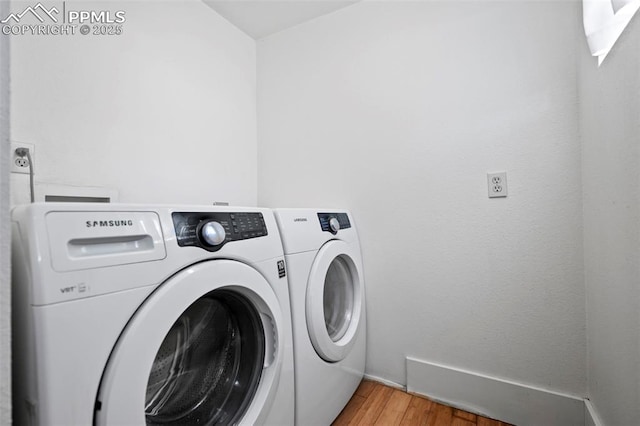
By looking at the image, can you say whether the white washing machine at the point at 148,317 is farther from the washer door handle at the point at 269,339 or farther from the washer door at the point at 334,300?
the washer door at the point at 334,300

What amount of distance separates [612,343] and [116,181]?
1754 millimetres

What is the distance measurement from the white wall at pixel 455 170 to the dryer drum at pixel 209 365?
2.52 ft

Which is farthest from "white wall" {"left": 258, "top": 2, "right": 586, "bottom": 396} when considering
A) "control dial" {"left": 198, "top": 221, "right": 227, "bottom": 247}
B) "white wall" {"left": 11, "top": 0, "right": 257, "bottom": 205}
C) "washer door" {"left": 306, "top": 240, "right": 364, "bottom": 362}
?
"control dial" {"left": 198, "top": 221, "right": 227, "bottom": 247}

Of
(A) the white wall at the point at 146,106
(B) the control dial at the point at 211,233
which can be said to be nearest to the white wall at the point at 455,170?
(A) the white wall at the point at 146,106

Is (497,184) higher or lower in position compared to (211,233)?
higher

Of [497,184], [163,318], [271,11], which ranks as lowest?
[163,318]

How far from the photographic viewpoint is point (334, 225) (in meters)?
1.21

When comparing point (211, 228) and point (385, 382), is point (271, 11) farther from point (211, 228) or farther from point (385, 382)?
point (385, 382)

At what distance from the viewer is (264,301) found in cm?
75

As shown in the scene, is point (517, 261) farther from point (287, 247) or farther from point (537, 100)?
point (287, 247)

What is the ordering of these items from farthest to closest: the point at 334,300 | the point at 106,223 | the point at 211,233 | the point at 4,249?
the point at 334,300 → the point at 211,233 → the point at 106,223 → the point at 4,249

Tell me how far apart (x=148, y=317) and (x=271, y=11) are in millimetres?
1663

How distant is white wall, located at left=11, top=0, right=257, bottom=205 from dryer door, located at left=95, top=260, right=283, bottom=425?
0.73 m

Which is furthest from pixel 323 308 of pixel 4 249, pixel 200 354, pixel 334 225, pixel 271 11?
pixel 271 11
